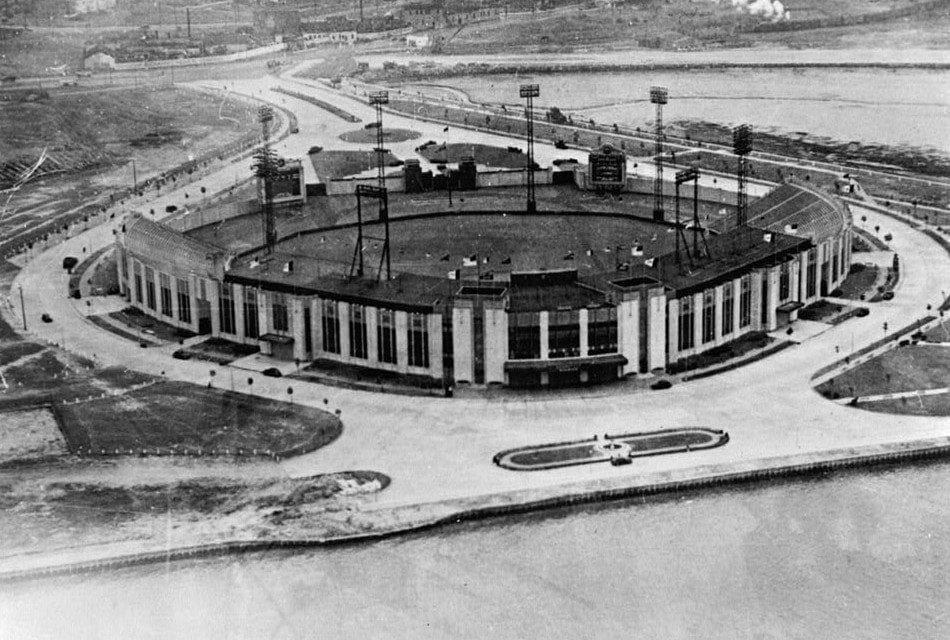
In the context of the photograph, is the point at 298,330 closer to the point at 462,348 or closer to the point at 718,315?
the point at 462,348

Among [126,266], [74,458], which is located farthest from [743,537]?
[126,266]

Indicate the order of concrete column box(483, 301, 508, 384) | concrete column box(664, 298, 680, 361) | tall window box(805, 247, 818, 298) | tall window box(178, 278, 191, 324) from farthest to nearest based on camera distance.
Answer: tall window box(805, 247, 818, 298), tall window box(178, 278, 191, 324), concrete column box(664, 298, 680, 361), concrete column box(483, 301, 508, 384)

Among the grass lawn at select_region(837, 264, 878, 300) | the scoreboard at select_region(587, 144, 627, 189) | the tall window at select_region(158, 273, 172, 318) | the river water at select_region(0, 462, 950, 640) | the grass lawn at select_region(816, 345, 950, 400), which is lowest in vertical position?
the river water at select_region(0, 462, 950, 640)

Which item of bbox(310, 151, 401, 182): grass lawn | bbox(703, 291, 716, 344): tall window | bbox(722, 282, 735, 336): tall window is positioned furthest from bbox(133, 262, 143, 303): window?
bbox(310, 151, 401, 182): grass lawn

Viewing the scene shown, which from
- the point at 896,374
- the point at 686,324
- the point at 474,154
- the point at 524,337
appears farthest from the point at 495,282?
the point at 474,154

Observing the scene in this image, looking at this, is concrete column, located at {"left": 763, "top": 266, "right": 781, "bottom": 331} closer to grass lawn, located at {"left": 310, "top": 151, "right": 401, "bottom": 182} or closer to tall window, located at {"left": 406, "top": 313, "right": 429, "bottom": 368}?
tall window, located at {"left": 406, "top": 313, "right": 429, "bottom": 368}

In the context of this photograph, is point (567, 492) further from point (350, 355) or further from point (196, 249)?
point (196, 249)
